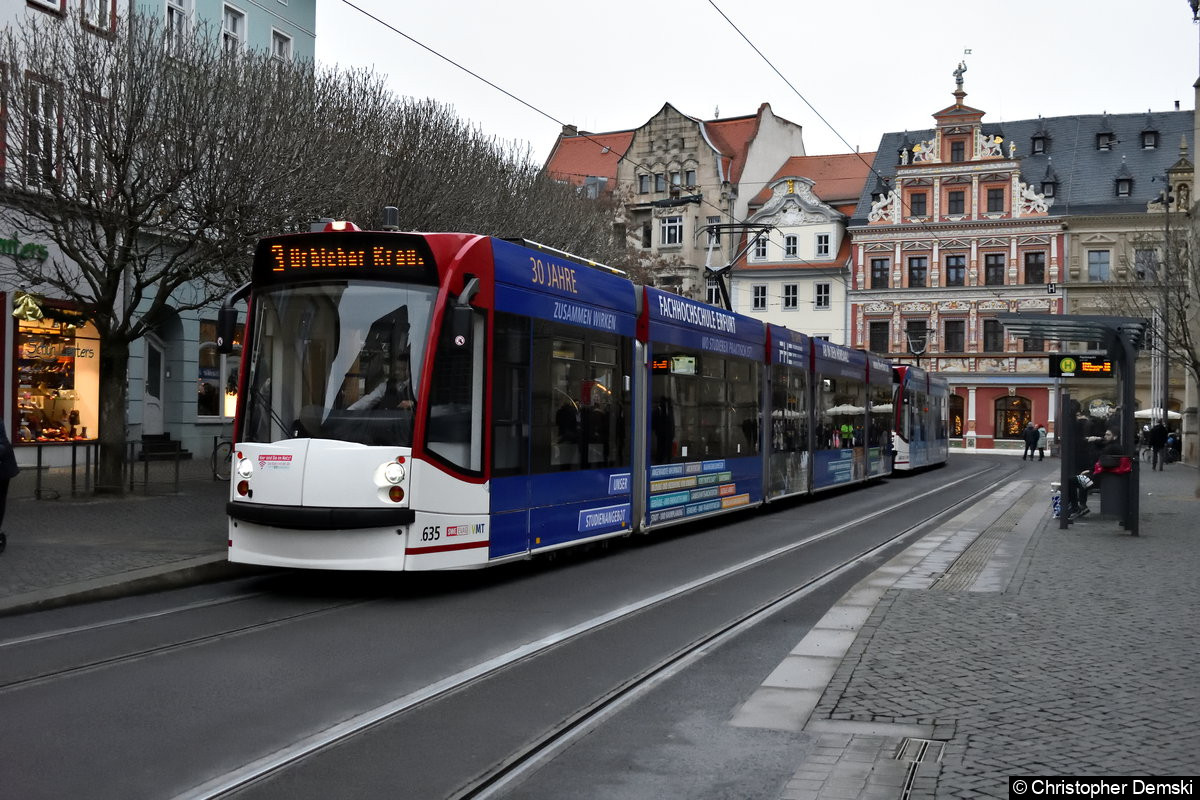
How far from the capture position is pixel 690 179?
75.1 meters

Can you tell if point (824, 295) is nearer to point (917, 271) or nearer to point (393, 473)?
point (917, 271)

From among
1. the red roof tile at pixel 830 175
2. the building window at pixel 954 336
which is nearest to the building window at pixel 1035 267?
the building window at pixel 954 336

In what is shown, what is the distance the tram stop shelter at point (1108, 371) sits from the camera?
16734 millimetres

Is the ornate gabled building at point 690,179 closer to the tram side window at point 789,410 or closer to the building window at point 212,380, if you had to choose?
the building window at point 212,380

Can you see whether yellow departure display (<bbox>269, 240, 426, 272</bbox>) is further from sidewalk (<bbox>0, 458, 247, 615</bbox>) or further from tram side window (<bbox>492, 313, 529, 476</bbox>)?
sidewalk (<bbox>0, 458, 247, 615</bbox>)

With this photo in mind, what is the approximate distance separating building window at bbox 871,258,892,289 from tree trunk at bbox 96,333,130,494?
58.8 meters

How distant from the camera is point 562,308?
41.3ft

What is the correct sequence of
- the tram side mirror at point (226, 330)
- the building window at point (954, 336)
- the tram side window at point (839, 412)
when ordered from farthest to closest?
the building window at point (954, 336) → the tram side window at point (839, 412) → the tram side mirror at point (226, 330)

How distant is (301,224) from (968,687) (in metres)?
15.4

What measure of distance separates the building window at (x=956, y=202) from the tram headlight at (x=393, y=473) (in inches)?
2574

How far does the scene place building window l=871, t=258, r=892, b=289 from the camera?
72812 millimetres

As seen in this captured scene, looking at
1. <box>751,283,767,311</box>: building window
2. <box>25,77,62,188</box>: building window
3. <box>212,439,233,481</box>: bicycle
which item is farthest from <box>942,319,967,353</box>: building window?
<box>25,77,62,188</box>: building window

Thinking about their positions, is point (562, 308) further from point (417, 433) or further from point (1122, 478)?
point (1122, 478)

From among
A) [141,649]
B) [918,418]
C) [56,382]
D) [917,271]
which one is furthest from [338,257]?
[917,271]
